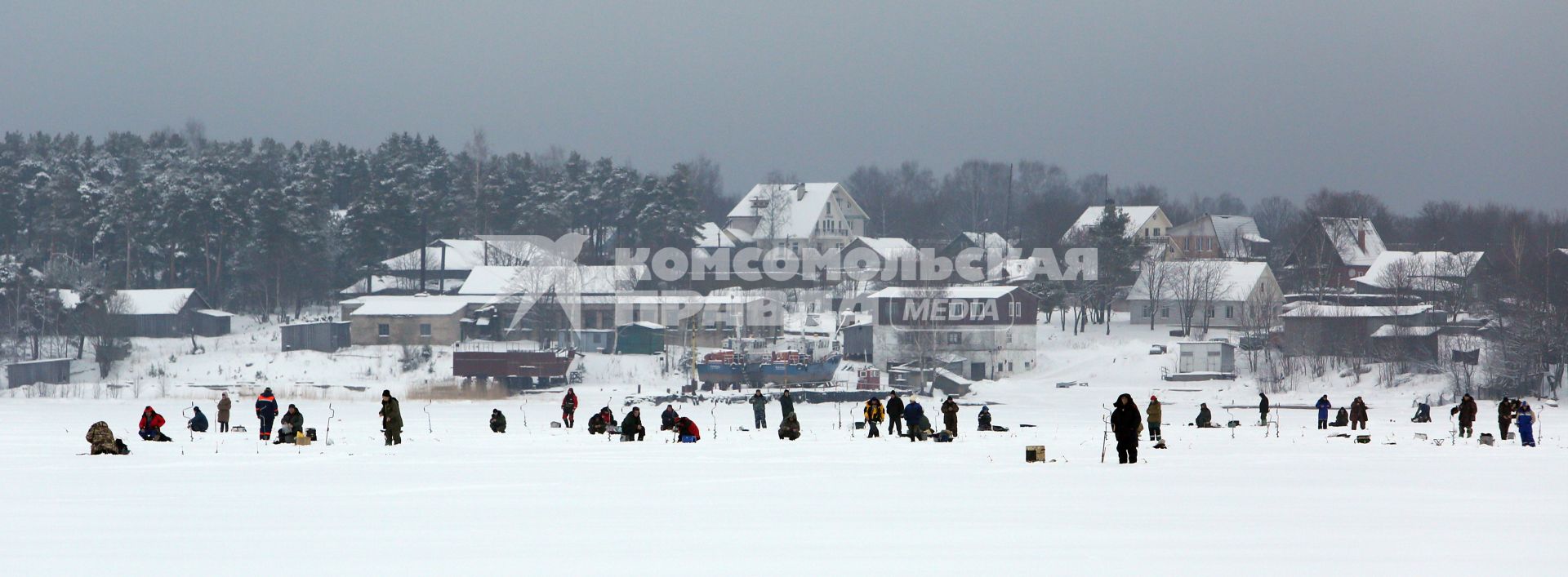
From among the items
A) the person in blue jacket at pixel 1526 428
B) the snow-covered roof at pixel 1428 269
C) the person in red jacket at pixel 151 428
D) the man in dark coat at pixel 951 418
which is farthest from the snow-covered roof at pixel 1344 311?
the person in red jacket at pixel 151 428

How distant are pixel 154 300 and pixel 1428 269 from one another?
198 feet

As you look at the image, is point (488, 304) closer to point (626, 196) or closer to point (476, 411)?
point (626, 196)

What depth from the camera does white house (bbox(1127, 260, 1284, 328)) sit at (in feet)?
223

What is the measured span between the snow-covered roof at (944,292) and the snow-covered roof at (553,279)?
13605 millimetres

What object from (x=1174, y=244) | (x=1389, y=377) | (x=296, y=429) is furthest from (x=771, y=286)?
(x=296, y=429)

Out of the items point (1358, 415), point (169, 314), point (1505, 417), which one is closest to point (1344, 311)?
point (1358, 415)

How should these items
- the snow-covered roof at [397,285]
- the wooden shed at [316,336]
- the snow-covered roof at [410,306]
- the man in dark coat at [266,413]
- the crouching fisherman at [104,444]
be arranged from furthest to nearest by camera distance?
the snow-covered roof at [397,285]
the snow-covered roof at [410,306]
the wooden shed at [316,336]
the man in dark coat at [266,413]
the crouching fisherman at [104,444]

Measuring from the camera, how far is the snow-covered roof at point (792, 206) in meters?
102

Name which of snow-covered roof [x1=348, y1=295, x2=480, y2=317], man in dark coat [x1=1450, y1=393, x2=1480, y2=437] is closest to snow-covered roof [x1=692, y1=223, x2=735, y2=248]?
snow-covered roof [x1=348, y1=295, x2=480, y2=317]

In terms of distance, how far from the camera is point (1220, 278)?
70438mm

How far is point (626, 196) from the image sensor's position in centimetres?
8131

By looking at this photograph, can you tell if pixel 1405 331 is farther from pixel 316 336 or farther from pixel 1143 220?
pixel 316 336

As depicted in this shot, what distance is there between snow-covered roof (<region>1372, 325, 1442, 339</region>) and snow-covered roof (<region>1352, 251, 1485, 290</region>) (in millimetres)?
9651

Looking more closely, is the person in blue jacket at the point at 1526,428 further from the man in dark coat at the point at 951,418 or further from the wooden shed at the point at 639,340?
the wooden shed at the point at 639,340
